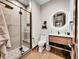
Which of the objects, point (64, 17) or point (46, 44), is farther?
point (46, 44)

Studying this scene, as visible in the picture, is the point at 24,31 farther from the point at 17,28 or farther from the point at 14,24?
the point at 14,24

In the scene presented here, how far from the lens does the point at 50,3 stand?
13.7ft

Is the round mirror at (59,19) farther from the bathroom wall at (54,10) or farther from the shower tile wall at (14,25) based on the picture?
the shower tile wall at (14,25)

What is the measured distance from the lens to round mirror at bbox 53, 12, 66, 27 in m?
3.71

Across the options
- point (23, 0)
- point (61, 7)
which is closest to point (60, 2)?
point (61, 7)

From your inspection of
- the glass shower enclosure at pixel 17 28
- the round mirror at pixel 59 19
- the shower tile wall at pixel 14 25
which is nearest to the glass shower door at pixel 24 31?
the glass shower enclosure at pixel 17 28

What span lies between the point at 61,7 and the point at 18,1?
2.04m

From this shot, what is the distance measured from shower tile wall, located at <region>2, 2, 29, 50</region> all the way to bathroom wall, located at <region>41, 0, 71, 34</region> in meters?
1.85

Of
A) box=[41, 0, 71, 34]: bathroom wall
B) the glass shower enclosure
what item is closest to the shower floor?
the glass shower enclosure

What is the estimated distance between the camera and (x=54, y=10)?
4.03 meters

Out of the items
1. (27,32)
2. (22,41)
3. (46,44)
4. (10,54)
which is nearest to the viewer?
(10,54)

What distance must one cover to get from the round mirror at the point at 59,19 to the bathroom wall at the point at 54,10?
142 mm

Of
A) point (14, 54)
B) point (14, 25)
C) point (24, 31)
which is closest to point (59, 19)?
point (24, 31)

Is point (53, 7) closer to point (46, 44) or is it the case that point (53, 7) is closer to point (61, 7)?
point (61, 7)
